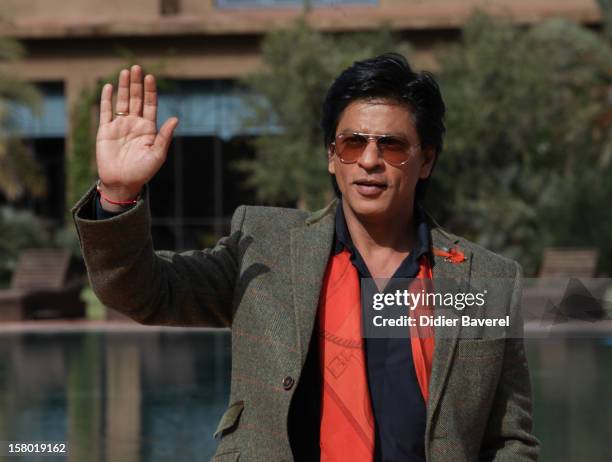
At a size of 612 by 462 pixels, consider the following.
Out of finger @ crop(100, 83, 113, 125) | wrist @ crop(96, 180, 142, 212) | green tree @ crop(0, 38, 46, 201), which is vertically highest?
finger @ crop(100, 83, 113, 125)

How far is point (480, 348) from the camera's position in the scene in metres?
2.77

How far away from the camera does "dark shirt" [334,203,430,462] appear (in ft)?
8.91

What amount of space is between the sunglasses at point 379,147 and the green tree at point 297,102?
72.2 ft

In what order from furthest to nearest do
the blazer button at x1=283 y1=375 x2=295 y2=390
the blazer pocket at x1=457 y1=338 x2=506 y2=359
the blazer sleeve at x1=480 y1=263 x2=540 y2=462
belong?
the blazer sleeve at x1=480 y1=263 x2=540 y2=462 → the blazer pocket at x1=457 y1=338 x2=506 y2=359 → the blazer button at x1=283 y1=375 x2=295 y2=390

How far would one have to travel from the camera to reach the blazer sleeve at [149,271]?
8.71 ft

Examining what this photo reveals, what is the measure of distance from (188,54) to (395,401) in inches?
1196

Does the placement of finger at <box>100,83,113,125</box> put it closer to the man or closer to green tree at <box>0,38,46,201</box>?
the man

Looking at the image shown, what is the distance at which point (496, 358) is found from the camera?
280 cm

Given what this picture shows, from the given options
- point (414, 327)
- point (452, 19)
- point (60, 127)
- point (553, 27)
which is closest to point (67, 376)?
point (414, 327)

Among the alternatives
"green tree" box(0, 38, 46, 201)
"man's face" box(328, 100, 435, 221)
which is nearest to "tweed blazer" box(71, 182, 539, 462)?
"man's face" box(328, 100, 435, 221)

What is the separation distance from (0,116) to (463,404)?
23778 mm

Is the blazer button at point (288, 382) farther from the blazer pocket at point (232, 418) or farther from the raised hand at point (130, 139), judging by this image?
the raised hand at point (130, 139)

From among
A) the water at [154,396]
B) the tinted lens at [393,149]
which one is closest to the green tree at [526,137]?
the water at [154,396]

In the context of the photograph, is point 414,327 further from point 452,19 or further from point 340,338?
point 452,19
